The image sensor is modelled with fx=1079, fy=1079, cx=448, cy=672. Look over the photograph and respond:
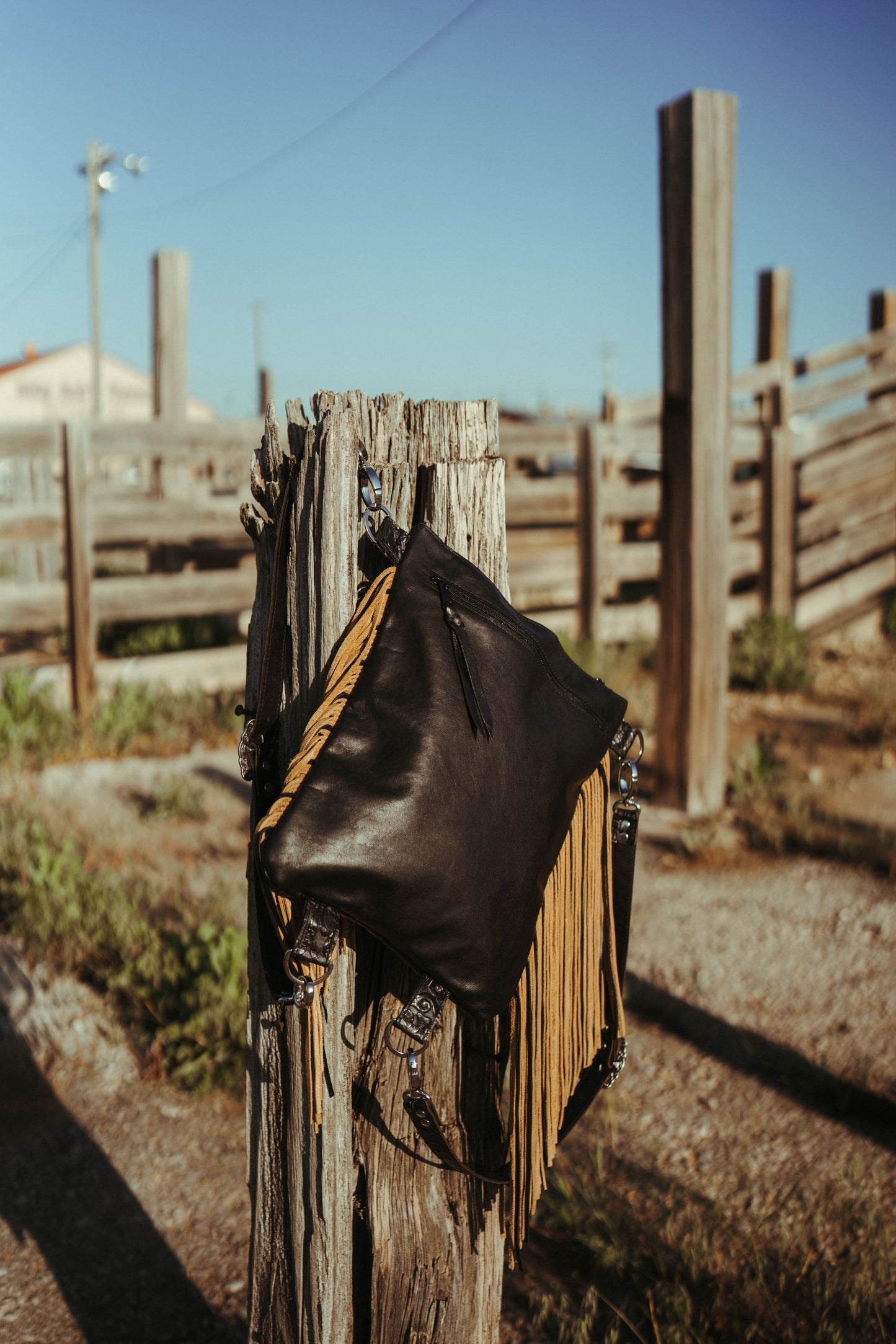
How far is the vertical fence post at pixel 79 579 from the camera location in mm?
6324

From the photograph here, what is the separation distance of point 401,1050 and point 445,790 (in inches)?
18.9

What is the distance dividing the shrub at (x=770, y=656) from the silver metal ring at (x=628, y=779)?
5.77m

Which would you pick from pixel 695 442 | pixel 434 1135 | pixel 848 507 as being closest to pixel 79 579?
pixel 695 442

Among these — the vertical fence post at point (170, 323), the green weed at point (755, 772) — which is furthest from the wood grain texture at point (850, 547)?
the vertical fence post at point (170, 323)

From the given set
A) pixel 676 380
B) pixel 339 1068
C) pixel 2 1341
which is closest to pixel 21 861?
pixel 2 1341

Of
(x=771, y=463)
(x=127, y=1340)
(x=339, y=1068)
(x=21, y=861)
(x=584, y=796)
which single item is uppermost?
(x=771, y=463)

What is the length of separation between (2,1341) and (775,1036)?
223 centimetres

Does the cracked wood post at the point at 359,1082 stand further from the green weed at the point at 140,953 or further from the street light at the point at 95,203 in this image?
the street light at the point at 95,203

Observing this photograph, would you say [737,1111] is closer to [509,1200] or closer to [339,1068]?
[509,1200]

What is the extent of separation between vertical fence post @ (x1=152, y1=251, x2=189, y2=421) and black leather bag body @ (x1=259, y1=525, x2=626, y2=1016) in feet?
22.7

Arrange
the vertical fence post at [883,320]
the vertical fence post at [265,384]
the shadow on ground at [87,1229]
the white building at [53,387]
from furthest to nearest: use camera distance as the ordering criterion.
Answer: the white building at [53,387], the vertical fence post at [265,384], the vertical fence post at [883,320], the shadow on ground at [87,1229]

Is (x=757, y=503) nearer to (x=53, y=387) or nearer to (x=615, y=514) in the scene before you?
(x=615, y=514)

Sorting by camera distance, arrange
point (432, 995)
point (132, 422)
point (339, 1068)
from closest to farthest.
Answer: point (432, 995), point (339, 1068), point (132, 422)

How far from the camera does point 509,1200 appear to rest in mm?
1561
